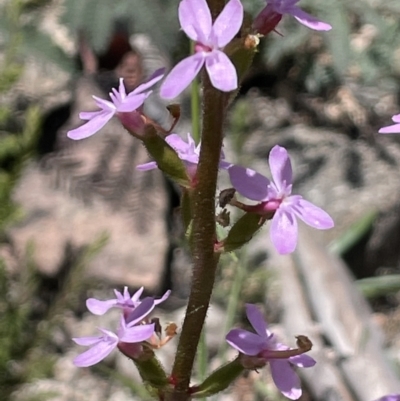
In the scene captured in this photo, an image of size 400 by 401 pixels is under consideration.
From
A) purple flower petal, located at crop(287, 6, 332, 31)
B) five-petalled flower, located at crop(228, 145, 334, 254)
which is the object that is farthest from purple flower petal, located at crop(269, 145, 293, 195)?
purple flower petal, located at crop(287, 6, 332, 31)

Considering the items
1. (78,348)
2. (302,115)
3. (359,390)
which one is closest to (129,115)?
(359,390)

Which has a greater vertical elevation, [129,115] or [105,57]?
[129,115]

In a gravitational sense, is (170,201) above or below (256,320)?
below

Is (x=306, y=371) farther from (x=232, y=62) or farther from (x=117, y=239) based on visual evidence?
(x=232, y=62)

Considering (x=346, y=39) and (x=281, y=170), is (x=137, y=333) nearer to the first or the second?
(x=281, y=170)

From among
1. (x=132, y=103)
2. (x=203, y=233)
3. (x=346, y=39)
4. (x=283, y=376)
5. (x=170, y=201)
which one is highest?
(x=132, y=103)

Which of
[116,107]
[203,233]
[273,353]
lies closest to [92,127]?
[116,107]

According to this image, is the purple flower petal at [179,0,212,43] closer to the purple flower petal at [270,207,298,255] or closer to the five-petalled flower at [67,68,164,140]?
the five-petalled flower at [67,68,164,140]
